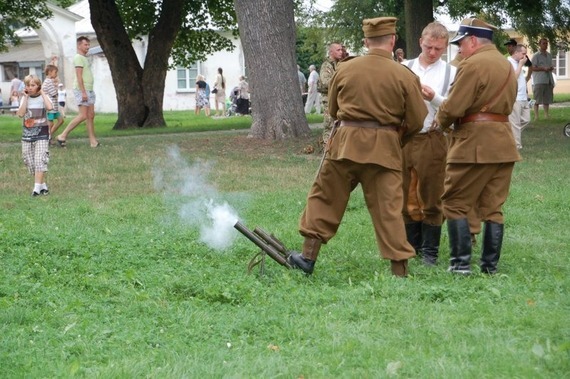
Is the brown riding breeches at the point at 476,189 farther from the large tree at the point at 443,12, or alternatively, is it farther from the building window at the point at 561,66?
the building window at the point at 561,66

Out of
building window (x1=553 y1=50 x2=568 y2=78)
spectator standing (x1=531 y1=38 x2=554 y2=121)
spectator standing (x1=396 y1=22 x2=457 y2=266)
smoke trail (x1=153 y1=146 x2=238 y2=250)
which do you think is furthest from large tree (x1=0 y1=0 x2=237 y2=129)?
building window (x1=553 y1=50 x2=568 y2=78)

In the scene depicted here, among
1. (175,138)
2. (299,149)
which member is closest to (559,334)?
(299,149)

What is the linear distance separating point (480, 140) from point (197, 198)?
18.4 feet

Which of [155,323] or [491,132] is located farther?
[491,132]

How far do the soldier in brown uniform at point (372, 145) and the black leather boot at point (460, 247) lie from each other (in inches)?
18.7

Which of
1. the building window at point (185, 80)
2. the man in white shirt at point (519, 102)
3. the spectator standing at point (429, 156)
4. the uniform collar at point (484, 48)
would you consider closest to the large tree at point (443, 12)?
the man in white shirt at point (519, 102)

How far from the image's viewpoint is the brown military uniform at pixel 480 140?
8523 millimetres

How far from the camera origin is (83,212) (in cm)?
1249

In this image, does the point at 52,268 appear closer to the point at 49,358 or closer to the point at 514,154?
the point at 49,358

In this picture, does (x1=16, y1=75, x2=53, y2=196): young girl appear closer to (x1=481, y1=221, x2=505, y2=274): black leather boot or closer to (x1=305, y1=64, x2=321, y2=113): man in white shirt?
(x1=481, y1=221, x2=505, y2=274): black leather boot

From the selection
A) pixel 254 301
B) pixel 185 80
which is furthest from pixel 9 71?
pixel 254 301

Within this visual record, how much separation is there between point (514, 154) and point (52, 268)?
387 cm

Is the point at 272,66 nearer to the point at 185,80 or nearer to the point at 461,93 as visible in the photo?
the point at 461,93

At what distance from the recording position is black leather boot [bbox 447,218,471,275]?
28.3 ft
